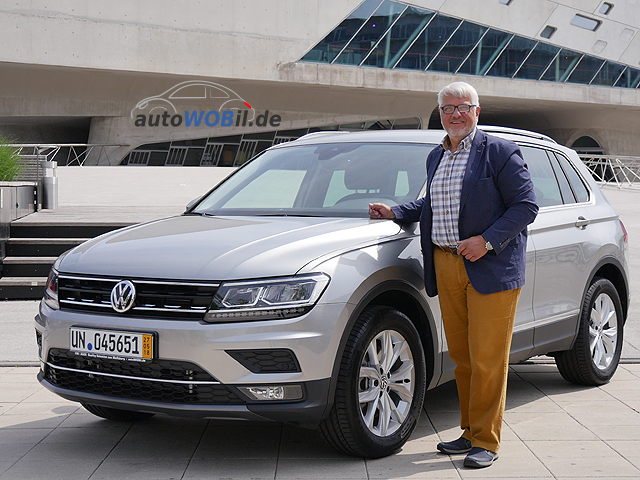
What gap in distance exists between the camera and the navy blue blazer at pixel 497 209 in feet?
13.0

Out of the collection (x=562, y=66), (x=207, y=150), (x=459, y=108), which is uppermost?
(x=562, y=66)

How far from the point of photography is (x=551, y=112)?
150 ft

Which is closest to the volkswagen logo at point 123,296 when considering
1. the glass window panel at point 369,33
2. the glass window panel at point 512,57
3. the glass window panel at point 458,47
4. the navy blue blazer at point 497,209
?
the navy blue blazer at point 497,209

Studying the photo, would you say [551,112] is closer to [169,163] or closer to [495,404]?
[169,163]

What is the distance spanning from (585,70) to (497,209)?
40.3 meters

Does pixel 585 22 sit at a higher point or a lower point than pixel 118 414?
higher

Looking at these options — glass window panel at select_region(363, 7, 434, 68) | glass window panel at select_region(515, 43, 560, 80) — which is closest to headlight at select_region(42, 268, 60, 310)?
glass window panel at select_region(363, 7, 434, 68)

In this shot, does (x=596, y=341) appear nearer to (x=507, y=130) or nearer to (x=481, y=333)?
(x=507, y=130)

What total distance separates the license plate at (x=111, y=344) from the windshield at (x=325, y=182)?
4.55 ft

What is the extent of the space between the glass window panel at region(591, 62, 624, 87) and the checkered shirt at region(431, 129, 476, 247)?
40577 mm

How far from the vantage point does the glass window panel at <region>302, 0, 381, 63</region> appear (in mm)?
34812

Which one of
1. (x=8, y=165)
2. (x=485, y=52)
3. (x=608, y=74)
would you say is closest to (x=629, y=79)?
(x=608, y=74)

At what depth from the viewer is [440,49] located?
37125 mm

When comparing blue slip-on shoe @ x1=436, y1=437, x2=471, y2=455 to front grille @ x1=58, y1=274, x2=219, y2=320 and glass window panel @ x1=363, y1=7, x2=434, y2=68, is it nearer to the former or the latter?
front grille @ x1=58, y1=274, x2=219, y2=320
